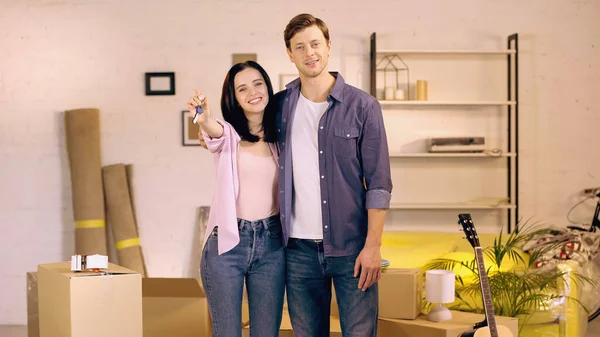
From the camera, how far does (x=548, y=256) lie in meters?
4.60

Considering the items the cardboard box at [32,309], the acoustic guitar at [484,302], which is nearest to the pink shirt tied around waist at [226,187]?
the acoustic guitar at [484,302]

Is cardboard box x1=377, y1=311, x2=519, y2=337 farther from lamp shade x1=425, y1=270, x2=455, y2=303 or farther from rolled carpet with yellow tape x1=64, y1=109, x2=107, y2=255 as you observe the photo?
rolled carpet with yellow tape x1=64, y1=109, x2=107, y2=255

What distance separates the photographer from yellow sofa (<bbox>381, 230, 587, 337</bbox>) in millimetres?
4137

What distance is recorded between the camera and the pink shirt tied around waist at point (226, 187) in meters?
2.48

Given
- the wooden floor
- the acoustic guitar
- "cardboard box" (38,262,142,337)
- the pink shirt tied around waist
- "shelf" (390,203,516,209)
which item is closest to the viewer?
the pink shirt tied around waist

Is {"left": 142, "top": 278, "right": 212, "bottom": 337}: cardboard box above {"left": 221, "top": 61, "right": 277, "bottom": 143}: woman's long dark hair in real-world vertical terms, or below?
below

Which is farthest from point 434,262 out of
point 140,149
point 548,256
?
point 140,149

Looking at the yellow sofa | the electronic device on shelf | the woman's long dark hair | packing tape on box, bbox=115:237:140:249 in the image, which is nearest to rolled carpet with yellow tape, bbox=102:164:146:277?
A: packing tape on box, bbox=115:237:140:249

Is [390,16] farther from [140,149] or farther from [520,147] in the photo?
[140,149]

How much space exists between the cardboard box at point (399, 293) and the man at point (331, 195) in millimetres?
870

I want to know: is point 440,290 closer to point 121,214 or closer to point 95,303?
point 95,303

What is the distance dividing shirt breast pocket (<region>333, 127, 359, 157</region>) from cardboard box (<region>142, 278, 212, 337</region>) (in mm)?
1407

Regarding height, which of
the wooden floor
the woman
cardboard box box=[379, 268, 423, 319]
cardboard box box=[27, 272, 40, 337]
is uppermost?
the woman

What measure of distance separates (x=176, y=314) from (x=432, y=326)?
118 cm
